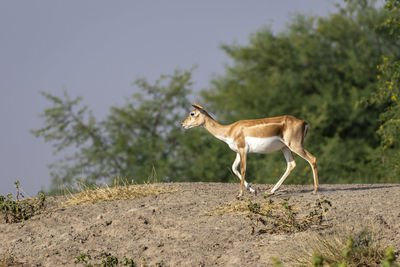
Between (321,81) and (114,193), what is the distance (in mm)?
15742

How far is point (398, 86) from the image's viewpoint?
17.2m

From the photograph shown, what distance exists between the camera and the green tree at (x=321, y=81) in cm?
2239

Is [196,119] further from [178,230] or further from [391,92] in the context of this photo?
[391,92]

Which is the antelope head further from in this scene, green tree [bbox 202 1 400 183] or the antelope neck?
green tree [bbox 202 1 400 183]

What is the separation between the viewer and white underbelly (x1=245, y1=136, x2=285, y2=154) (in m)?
9.35

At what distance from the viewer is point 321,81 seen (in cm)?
2383

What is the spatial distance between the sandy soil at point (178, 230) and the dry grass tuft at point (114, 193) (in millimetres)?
345

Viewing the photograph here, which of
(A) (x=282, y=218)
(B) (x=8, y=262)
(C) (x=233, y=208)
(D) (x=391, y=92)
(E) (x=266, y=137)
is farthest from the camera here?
(D) (x=391, y=92)

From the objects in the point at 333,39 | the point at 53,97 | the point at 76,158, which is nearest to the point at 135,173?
the point at 76,158

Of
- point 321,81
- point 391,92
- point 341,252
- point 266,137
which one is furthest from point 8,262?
point 321,81

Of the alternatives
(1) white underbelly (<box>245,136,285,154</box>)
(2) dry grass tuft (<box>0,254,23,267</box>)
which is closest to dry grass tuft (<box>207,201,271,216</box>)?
(1) white underbelly (<box>245,136,285,154</box>)

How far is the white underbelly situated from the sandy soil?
946 millimetres

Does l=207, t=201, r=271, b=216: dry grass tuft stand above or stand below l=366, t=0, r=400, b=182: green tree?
below

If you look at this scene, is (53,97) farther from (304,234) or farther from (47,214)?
(304,234)
